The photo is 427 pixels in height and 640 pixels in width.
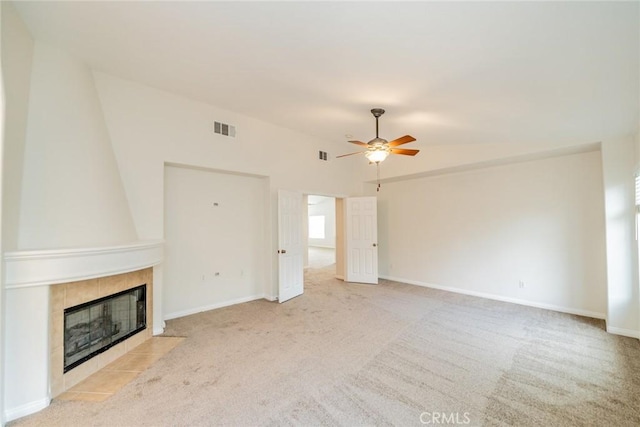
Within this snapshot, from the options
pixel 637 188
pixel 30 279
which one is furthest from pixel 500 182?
pixel 30 279

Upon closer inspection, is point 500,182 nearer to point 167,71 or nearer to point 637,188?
point 637,188

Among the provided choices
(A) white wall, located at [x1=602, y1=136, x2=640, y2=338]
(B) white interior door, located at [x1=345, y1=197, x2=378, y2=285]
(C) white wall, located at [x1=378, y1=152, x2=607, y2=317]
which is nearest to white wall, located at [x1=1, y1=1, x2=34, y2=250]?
(B) white interior door, located at [x1=345, y1=197, x2=378, y2=285]

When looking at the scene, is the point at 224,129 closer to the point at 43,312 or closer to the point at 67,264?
the point at 67,264

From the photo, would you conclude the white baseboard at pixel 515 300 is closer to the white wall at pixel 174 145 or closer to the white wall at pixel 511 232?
the white wall at pixel 511 232

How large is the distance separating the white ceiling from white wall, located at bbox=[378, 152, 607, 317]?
3.26ft

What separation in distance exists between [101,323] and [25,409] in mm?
863

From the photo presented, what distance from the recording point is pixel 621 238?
137 inches

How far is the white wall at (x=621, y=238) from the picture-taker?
3.41 meters

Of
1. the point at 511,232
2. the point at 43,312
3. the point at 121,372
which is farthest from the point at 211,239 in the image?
the point at 511,232

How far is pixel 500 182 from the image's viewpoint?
4.97m

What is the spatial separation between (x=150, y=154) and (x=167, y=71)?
116cm

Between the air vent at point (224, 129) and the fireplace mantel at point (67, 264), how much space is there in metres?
2.15

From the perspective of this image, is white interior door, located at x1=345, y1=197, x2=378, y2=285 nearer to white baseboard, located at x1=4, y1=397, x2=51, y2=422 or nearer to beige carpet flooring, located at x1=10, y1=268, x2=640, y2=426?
beige carpet flooring, located at x1=10, y1=268, x2=640, y2=426

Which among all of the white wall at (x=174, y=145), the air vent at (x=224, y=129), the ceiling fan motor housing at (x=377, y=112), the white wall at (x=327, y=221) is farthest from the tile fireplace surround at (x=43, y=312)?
the white wall at (x=327, y=221)
